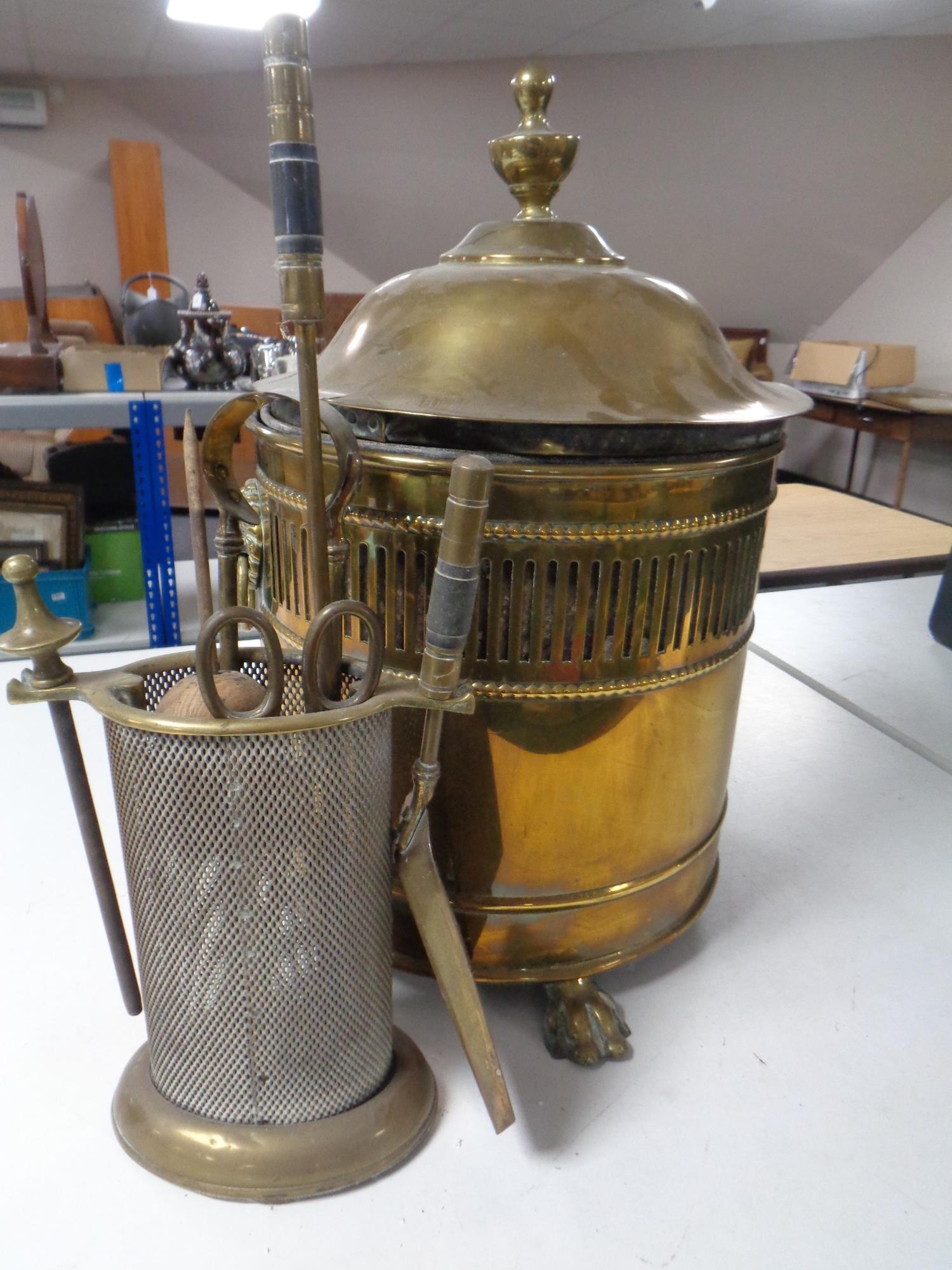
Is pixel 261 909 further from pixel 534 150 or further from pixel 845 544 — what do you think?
pixel 845 544

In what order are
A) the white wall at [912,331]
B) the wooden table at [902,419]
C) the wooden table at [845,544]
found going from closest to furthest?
1. the wooden table at [845,544]
2. the wooden table at [902,419]
3. the white wall at [912,331]

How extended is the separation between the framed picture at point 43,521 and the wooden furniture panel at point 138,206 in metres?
2.30

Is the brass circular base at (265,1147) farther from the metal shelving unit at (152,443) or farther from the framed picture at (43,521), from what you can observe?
the framed picture at (43,521)

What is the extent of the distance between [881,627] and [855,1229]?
121cm

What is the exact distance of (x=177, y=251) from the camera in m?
4.60

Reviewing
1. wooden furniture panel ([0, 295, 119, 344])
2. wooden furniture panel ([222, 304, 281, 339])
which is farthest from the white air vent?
wooden furniture panel ([222, 304, 281, 339])

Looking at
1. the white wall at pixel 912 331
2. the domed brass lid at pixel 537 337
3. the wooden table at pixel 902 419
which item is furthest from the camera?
the white wall at pixel 912 331

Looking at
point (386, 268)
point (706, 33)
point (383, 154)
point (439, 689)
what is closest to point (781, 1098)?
point (439, 689)

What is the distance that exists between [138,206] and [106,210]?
254 mm

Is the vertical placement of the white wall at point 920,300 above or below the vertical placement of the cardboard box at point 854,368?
above

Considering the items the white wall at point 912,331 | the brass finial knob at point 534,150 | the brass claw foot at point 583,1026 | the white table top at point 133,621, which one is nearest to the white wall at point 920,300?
the white wall at point 912,331

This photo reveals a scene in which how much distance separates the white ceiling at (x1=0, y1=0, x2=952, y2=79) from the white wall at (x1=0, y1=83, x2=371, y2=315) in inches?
Result: 13.5

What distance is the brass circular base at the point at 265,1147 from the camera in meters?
0.58

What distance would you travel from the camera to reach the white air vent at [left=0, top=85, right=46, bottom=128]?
405 centimetres
